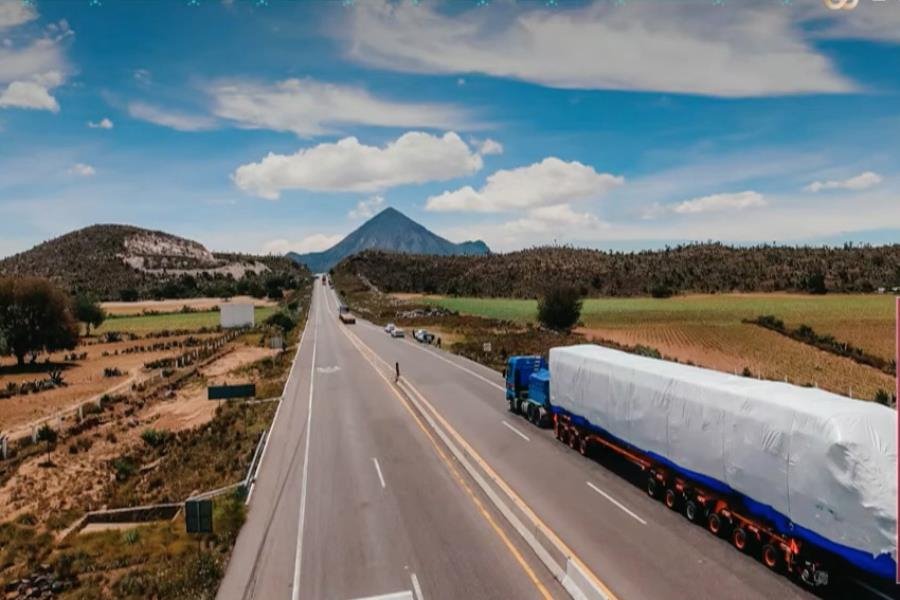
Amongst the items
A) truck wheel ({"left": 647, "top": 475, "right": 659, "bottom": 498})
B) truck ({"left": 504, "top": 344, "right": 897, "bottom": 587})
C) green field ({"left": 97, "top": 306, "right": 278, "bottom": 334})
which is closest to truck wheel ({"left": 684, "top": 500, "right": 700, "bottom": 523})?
truck ({"left": 504, "top": 344, "right": 897, "bottom": 587})

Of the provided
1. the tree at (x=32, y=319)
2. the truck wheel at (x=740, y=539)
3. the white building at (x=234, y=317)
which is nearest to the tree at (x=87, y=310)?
the white building at (x=234, y=317)

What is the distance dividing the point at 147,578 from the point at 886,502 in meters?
18.4

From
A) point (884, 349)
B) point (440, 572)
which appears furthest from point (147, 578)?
point (884, 349)

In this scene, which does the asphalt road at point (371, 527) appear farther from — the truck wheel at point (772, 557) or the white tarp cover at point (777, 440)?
the white tarp cover at point (777, 440)

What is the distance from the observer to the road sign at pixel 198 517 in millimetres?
17875

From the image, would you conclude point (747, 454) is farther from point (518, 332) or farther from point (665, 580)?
point (518, 332)

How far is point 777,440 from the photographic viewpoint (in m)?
14.2

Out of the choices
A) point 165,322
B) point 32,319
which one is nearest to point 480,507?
point 32,319

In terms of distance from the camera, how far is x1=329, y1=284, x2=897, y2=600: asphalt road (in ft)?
47.1

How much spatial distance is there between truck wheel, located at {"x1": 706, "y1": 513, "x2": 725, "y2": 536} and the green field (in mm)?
115121

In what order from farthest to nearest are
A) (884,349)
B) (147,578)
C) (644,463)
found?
(884,349)
(644,463)
(147,578)

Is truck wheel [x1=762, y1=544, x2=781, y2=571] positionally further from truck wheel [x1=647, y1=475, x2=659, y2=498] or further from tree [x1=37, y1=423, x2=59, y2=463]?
tree [x1=37, y1=423, x2=59, y2=463]

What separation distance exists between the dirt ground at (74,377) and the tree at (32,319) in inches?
108

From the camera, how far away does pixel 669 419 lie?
18.7 meters
